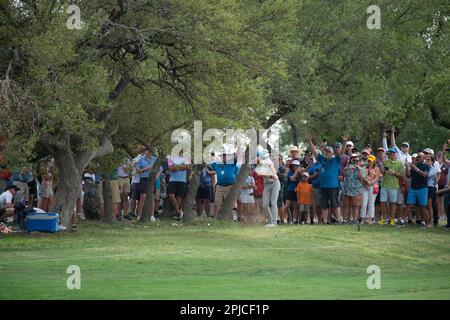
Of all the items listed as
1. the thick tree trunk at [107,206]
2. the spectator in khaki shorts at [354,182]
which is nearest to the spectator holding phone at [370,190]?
the spectator in khaki shorts at [354,182]

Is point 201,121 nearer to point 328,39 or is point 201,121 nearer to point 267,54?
point 267,54

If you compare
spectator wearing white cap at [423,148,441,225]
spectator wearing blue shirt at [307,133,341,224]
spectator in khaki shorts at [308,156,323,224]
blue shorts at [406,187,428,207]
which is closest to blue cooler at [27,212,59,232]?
spectator wearing blue shirt at [307,133,341,224]

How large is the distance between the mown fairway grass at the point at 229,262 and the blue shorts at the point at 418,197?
1.12 meters

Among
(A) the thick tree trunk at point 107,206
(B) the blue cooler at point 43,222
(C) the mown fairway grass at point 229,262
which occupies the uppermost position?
(A) the thick tree trunk at point 107,206

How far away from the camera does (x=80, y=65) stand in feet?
78.7

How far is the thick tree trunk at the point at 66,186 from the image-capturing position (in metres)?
26.0

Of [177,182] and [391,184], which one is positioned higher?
[177,182]

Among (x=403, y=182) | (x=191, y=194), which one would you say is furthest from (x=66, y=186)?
(x=403, y=182)

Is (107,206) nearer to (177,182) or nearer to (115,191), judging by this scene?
(115,191)

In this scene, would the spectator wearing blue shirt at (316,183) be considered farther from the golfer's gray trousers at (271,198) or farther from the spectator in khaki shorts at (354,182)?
the golfer's gray trousers at (271,198)

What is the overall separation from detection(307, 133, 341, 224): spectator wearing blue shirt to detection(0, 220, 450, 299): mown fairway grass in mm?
1748

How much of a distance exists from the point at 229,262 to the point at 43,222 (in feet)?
22.4

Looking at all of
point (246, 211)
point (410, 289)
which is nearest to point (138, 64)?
point (246, 211)

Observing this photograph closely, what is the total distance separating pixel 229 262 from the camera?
19594 millimetres
